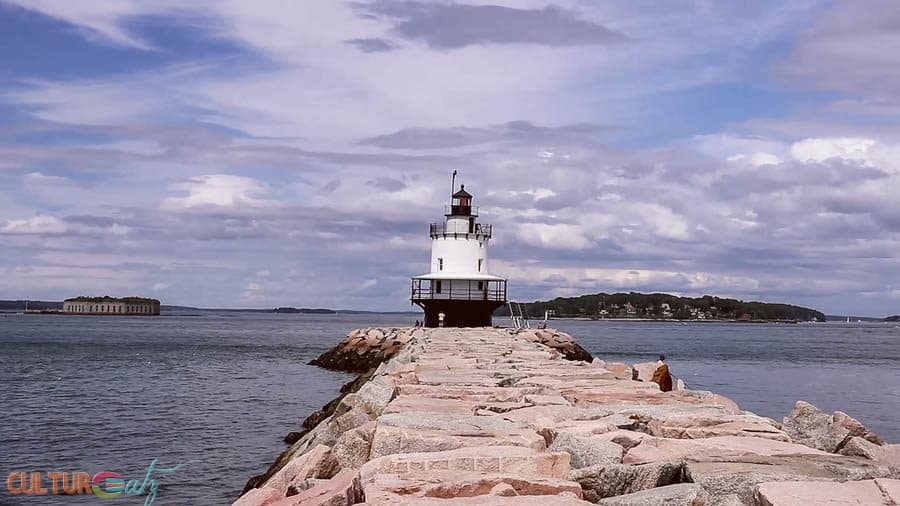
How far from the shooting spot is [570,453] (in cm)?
532

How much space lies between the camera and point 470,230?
29.5m

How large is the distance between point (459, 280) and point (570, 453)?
2388 centimetres

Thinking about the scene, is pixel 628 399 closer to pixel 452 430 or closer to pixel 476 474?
pixel 452 430

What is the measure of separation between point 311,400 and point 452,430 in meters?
13.6

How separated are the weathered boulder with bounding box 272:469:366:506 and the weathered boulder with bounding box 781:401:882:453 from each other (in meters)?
3.51

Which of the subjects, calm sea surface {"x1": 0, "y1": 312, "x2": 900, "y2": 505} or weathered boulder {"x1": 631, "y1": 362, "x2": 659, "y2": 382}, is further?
weathered boulder {"x1": 631, "y1": 362, "x2": 659, "y2": 382}

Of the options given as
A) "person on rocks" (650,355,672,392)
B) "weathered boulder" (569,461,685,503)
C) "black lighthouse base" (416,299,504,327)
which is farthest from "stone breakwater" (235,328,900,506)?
"black lighthouse base" (416,299,504,327)

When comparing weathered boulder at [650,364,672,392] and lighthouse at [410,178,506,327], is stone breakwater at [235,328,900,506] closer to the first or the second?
weathered boulder at [650,364,672,392]

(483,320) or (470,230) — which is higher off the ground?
(470,230)

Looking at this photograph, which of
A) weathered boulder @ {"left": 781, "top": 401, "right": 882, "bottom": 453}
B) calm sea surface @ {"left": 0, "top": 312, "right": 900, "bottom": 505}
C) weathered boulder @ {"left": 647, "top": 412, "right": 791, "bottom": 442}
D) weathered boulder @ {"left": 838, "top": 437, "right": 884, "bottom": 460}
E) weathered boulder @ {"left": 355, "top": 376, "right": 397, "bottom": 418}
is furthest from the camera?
calm sea surface @ {"left": 0, "top": 312, "right": 900, "bottom": 505}

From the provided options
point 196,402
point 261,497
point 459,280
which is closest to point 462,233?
point 459,280

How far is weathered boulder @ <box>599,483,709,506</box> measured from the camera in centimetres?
419

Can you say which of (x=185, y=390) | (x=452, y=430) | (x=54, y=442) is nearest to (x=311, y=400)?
(x=185, y=390)

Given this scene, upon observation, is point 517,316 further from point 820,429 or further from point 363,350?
point 820,429
